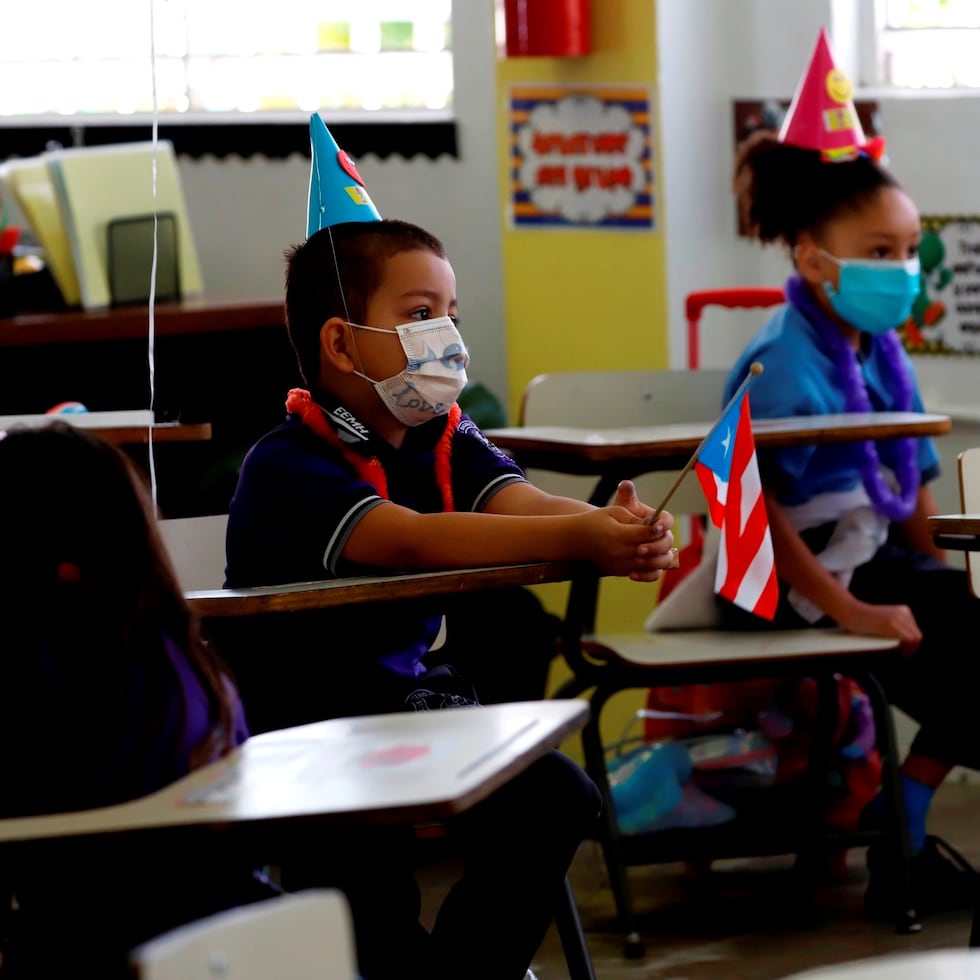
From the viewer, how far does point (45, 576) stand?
4.75 feet

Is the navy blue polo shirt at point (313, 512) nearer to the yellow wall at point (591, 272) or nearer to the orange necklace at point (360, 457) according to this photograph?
the orange necklace at point (360, 457)

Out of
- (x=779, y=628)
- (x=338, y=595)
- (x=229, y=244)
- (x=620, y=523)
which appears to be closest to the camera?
(x=338, y=595)

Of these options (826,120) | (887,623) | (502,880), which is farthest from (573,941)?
(826,120)

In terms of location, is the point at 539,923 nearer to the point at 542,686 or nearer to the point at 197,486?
the point at 542,686

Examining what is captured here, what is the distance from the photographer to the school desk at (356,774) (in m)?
1.25

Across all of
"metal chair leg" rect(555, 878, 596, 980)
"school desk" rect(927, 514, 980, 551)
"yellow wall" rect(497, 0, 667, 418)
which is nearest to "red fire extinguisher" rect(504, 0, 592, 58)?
"yellow wall" rect(497, 0, 667, 418)

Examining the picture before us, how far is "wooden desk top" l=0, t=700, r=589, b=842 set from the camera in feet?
4.09

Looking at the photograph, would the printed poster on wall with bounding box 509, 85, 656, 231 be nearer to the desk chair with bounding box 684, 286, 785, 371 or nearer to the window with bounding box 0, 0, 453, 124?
the desk chair with bounding box 684, 286, 785, 371

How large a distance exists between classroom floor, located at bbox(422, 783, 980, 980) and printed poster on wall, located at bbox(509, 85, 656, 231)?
1406mm

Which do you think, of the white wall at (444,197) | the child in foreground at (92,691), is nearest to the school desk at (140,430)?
the child in foreground at (92,691)

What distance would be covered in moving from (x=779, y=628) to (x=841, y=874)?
461 millimetres

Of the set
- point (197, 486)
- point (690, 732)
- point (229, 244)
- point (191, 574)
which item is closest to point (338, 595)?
point (191, 574)

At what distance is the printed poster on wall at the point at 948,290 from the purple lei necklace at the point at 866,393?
21.0 inches

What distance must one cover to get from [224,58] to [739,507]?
295 cm
